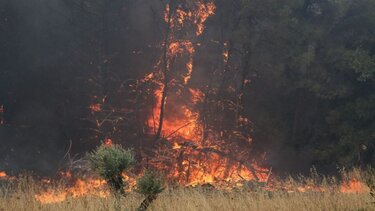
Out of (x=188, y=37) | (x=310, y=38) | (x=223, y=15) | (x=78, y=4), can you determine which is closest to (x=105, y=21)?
(x=78, y=4)

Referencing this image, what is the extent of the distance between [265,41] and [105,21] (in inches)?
343

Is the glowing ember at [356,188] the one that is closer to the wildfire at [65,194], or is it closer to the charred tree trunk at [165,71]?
the wildfire at [65,194]

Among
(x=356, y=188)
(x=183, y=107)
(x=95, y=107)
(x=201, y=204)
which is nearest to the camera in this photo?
(x=201, y=204)

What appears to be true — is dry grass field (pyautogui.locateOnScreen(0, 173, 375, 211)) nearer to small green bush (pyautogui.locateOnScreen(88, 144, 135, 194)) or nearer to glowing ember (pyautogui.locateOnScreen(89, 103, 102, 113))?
small green bush (pyautogui.locateOnScreen(88, 144, 135, 194))

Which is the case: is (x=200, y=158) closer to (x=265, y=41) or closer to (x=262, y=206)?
(x=265, y=41)

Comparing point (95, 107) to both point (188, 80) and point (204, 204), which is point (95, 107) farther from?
point (204, 204)

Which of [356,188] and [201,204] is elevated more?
[356,188]

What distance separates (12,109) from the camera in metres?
23.7

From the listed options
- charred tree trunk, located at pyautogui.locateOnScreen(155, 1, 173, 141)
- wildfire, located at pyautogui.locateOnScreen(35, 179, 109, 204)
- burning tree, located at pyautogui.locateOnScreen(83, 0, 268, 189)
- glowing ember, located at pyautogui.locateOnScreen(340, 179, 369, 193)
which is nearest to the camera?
wildfire, located at pyautogui.locateOnScreen(35, 179, 109, 204)

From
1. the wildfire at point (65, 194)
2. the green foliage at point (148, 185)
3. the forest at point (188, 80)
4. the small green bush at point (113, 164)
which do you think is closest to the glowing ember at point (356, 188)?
the green foliage at point (148, 185)

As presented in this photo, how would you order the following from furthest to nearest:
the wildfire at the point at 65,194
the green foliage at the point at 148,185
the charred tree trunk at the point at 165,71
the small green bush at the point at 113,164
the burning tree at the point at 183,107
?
the charred tree trunk at the point at 165,71
the burning tree at the point at 183,107
the wildfire at the point at 65,194
the small green bush at the point at 113,164
the green foliage at the point at 148,185

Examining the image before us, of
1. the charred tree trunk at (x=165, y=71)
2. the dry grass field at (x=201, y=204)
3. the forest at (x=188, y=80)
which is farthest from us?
the charred tree trunk at (x=165, y=71)

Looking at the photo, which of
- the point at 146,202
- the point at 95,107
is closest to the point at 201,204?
the point at 146,202

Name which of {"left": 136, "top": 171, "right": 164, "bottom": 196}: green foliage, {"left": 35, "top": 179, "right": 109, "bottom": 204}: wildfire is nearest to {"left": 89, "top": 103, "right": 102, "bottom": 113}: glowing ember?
{"left": 35, "top": 179, "right": 109, "bottom": 204}: wildfire
